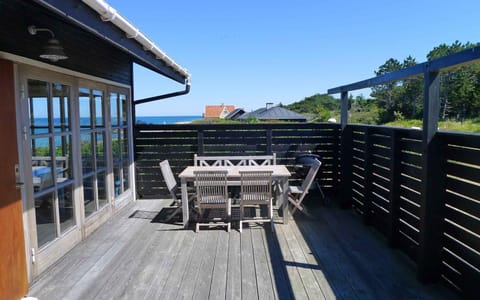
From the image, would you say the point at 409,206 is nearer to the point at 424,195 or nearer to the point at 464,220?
the point at 424,195

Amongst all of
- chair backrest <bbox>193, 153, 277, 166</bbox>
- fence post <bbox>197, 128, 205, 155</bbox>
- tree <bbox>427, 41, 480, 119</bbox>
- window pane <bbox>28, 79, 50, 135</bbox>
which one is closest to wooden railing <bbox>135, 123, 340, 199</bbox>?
fence post <bbox>197, 128, 205, 155</bbox>

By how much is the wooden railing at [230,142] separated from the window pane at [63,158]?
2.29 metres

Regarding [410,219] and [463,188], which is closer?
[463,188]

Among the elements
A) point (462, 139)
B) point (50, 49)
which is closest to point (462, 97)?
point (462, 139)

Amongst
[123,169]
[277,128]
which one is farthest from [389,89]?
[123,169]

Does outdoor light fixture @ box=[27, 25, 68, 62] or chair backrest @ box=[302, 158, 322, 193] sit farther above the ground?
outdoor light fixture @ box=[27, 25, 68, 62]

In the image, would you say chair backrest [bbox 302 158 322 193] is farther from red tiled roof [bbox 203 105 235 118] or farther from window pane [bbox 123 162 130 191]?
red tiled roof [bbox 203 105 235 118]

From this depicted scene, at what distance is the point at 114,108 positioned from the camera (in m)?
4.89

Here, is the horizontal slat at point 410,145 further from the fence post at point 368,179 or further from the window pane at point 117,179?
the window pane at point 117,179

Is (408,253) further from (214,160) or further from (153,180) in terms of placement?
(153,180)

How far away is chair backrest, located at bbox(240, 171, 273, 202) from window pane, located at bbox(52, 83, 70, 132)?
2.06 metres

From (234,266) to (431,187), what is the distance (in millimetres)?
1872

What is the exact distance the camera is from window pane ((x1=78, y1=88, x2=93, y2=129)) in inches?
148

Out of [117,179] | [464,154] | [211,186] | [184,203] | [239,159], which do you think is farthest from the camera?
[239,159]
